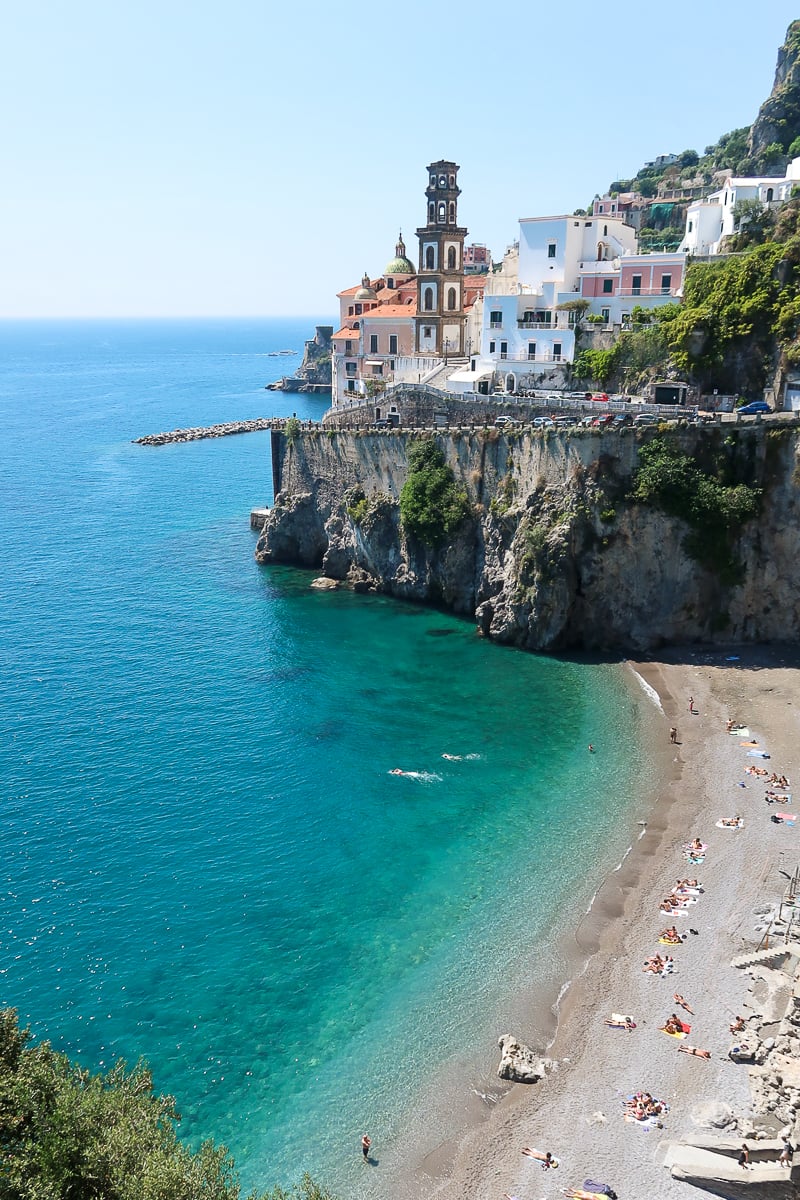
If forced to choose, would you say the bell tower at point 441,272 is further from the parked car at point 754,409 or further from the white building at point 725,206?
the parked car at point 754,409

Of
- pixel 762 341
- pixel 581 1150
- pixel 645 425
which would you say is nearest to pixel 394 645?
pixel 645 425

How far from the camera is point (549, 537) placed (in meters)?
53.3

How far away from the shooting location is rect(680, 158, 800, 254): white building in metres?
69.5

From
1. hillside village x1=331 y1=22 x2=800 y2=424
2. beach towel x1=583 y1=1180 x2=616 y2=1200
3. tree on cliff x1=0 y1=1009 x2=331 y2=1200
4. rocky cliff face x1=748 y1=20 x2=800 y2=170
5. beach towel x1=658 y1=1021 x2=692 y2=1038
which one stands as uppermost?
rocky cliff face x1=748 y1=20 x2=800 y2=170

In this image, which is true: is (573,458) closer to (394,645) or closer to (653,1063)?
(394,645)

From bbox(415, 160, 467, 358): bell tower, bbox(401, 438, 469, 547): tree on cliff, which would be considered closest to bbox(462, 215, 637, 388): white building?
bbox(415, 160, 467, 358): bell tower

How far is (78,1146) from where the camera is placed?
17906 mm

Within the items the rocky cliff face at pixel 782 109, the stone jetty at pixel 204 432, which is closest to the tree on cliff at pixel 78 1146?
the rocky cliff face at pixel 782 109

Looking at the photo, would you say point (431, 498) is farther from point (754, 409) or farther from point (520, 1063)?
point (520, 1063)

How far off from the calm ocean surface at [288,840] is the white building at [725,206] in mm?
39622

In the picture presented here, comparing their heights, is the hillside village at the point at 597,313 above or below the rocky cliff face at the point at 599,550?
above

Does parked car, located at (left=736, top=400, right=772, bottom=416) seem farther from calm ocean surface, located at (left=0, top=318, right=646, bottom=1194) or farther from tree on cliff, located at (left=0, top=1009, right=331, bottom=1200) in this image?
tree on cliff, located at (left=0, top=1009, right=331, bottom=1200)

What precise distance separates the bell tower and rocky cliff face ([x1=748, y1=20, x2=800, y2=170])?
140 ft

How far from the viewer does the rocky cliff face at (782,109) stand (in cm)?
9638
